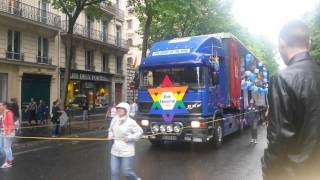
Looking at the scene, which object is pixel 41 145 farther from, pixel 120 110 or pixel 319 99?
pixel 319 99

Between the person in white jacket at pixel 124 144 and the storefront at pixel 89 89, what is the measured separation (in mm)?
26371

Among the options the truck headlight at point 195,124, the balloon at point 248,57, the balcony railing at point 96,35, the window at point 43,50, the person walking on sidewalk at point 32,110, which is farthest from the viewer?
the balcony railing at point 96,35

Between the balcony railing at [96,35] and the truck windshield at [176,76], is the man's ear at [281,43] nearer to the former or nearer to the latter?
the truck windshield at [176,76]

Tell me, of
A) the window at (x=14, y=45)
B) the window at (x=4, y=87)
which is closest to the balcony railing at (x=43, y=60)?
the window at (x=14, y=45)

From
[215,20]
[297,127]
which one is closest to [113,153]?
[297,127]

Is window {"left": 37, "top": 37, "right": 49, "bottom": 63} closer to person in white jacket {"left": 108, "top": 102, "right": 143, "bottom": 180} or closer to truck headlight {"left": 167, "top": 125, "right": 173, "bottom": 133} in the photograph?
truck headlight {"left": 167, "top": 125, "right": 173, "bottom": 133}

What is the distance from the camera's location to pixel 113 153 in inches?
277

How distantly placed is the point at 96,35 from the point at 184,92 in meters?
25.1

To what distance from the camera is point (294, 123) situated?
2.54 meters

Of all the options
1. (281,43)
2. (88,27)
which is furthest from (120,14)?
(281,43)

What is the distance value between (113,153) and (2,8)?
21747 millimetres

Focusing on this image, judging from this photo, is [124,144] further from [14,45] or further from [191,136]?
[14,45]

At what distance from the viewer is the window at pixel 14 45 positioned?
89.2 ft

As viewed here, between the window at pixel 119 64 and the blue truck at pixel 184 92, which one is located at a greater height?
the window at pixel 119 64
